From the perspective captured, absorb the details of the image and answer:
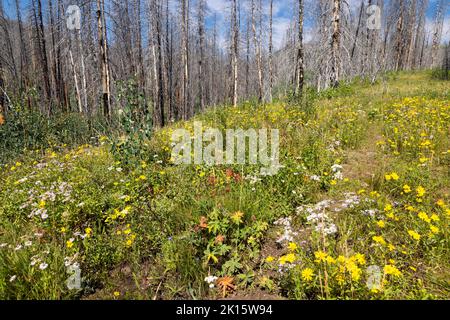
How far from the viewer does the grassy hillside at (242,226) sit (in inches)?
89.4

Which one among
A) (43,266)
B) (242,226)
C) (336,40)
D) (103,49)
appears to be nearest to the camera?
(43,266)

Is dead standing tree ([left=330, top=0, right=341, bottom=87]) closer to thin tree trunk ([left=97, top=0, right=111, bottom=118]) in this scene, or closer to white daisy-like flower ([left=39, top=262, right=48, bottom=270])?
thin tree trunk ([left=97, top=0, right=111, bottom=118])

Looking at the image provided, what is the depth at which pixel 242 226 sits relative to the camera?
3.06 meters

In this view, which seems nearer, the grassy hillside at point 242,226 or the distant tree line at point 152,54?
the grassy hillside at point 242,226

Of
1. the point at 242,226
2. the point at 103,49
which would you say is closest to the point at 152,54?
the point at 103,49

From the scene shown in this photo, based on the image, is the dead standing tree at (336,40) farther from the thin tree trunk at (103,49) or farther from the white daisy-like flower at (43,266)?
the white daisy-like flower at (43,266)

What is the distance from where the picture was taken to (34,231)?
3.25 m

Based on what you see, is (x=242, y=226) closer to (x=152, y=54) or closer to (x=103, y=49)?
(x=103, y=49)

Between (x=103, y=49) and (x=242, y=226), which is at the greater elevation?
(x=103, y=49)

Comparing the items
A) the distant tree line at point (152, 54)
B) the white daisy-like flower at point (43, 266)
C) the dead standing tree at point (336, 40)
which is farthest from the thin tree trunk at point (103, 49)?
the dead standing tree at point (336, 40)

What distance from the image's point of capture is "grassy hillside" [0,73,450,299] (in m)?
2.27
